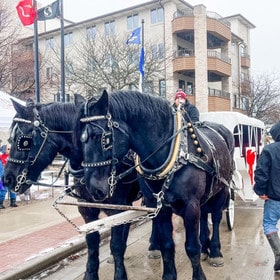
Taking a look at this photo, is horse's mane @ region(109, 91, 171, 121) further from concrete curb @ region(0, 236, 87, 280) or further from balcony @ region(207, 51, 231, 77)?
balcony @ region(207, 51, 231, 77)

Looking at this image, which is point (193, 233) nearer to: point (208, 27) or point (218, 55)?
point (208, 27)

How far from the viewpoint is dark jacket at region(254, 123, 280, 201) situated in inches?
175

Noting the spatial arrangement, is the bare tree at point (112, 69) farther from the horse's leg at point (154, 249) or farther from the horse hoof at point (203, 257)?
the horse hoof at point (203, 257)

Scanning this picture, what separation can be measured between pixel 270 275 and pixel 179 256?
1305 mm

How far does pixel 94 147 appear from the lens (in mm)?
3021

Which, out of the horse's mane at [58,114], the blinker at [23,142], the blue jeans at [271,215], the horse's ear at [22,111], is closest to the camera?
the blinker at [23,142]

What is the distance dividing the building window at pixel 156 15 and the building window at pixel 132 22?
1.65m

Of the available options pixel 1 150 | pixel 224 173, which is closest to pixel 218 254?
pixel 224 173

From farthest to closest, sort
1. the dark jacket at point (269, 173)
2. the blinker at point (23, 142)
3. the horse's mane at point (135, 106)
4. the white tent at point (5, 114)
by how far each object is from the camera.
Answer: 1. the white tent at point (5, 114)
2. the dark jacket at point (269, 173)
3. the blinker at point (23, 142)
4. the horse's mane at point (135, 106)

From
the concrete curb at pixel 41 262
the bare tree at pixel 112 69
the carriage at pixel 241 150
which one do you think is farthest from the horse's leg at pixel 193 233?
the bare tree at pixel 112 69

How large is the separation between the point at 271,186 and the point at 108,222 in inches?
89.4

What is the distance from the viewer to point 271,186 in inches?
176

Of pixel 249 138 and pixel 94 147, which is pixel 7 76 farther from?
pixel 94 147

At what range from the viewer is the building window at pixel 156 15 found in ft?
96.2
